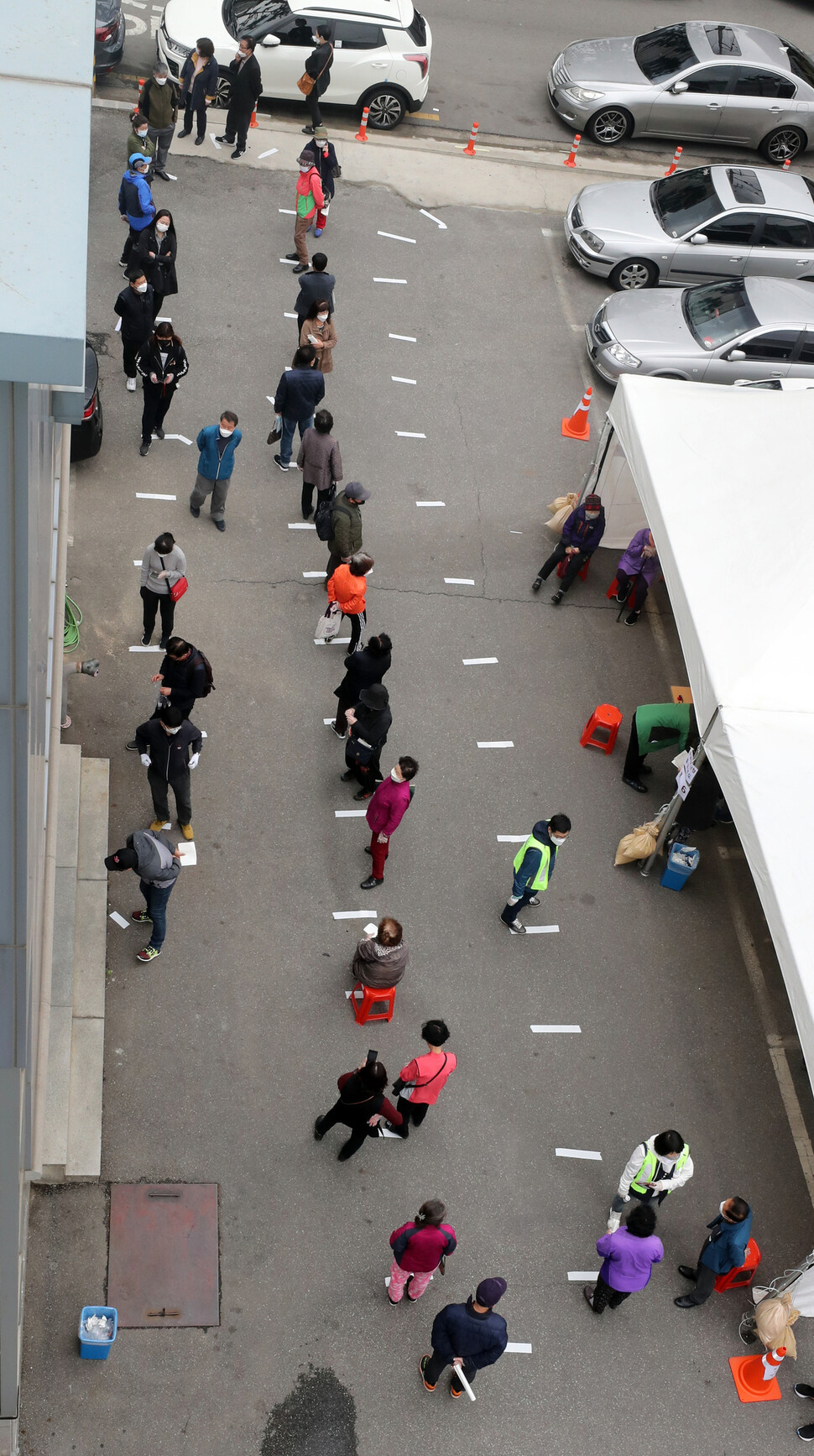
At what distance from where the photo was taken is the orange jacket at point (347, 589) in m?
11.9

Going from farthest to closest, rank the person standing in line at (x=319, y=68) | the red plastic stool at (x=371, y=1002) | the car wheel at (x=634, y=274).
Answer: the person standing in line at (x=319, y=68)
the car wheel at (x=634, y=274)
the red plastic stool at (x=371, y=1002)

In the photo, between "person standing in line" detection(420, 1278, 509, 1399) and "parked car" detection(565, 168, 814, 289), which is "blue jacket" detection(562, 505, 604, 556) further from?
"person standing in line" detection(420, 1278, 509, 1399)

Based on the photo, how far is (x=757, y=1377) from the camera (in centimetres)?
895

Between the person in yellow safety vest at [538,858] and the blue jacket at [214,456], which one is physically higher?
the blue jacket at [214,456]

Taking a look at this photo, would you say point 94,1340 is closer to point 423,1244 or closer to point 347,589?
point 423,1244

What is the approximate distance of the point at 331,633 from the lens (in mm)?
12680

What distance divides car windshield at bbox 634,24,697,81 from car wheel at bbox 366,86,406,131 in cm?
416

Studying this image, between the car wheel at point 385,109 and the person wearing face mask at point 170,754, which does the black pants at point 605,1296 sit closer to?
the person wearing face mask at point 170,754

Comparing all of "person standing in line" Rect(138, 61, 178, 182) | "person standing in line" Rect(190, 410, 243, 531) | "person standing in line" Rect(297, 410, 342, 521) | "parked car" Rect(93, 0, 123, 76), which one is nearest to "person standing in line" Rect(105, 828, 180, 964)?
"person standing in line" Rect(190, 410, 243, 531)

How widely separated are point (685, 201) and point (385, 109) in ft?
17.7

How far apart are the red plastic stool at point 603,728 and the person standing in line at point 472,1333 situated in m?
5.83

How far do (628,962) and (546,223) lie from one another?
42.7ft

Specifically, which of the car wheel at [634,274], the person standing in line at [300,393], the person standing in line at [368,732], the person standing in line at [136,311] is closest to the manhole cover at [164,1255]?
the person standing in line at [368,732]

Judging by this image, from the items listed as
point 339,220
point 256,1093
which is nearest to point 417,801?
point 256,1093
